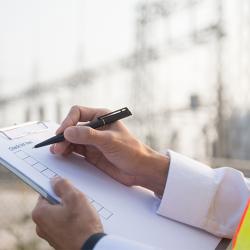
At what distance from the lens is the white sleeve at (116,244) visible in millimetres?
943

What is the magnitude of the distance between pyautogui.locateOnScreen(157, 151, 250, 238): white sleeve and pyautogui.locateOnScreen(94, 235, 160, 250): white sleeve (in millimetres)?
230

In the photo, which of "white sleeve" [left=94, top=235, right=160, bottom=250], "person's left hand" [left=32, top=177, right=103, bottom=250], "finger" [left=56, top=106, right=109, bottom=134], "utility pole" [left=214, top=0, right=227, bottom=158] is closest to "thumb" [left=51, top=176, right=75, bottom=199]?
"person's left hand" [left=32, top=177, right=103, bottom=250]

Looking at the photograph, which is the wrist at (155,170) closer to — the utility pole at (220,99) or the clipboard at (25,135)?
the clipboard at (25,135)

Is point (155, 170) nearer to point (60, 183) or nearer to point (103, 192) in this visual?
point (103, 192)

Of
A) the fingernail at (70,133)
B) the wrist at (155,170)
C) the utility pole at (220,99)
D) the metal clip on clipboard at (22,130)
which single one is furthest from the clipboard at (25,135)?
the utility pole at (220,99)

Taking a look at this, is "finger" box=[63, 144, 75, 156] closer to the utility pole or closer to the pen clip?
the pen clip

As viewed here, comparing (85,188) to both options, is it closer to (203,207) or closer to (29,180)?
(29,180)

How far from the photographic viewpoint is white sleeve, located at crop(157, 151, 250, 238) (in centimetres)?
121

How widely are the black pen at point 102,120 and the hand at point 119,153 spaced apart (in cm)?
1

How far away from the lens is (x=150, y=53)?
15.2m

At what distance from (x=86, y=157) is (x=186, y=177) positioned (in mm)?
238

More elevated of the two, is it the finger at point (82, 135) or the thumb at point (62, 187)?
the finger at point (82, 135)

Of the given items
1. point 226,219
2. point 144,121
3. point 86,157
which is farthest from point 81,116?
point 144,121

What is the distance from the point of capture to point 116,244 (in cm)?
95
